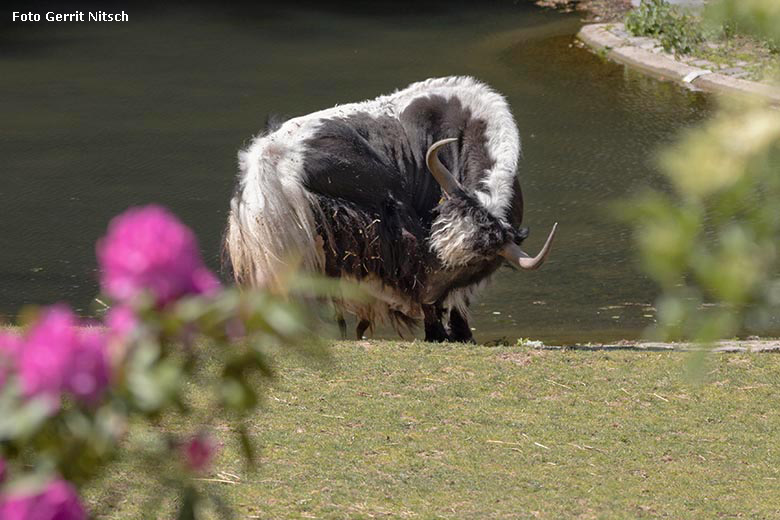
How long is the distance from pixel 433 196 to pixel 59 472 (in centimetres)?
553

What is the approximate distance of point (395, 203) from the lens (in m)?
6.39

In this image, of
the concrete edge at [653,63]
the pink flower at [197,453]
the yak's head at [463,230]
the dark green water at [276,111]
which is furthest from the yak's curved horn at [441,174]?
the concrete edge at [653,63]

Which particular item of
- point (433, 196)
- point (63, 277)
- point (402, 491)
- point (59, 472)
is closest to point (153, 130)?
point (63, 277)

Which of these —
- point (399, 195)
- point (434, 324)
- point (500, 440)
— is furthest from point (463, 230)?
point (500, 440)

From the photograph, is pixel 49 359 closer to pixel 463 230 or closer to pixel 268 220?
pixel 268 220

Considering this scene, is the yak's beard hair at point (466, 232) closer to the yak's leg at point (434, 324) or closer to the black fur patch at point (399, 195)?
the black fur patch at point (399, 195)

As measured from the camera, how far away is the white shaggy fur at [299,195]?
573cm

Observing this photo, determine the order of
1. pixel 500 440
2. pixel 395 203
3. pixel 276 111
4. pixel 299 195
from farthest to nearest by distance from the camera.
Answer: pixel 276 111 → pixel 395 203 → pixel 299 195 → pixel 500 440

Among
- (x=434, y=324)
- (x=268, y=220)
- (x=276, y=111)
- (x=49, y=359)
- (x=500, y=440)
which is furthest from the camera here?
(x=276, y=111)

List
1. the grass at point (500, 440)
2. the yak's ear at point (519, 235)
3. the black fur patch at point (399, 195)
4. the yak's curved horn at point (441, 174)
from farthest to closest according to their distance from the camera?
the yak's ear at point (519, 235) < the yak's curved horn at point (441, 174) < the black fur patch at point (399, 195) < the grass at point (500, 440)

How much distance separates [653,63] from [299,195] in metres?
8.71

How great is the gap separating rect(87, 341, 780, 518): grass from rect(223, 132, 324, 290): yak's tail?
1.74ft

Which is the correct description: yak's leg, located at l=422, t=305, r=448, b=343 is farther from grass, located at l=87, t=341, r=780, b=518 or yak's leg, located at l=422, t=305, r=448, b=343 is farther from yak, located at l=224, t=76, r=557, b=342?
grass, located at l=87, t=341, r=780, b=518

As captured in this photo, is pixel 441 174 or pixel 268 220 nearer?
pixel 268 220
